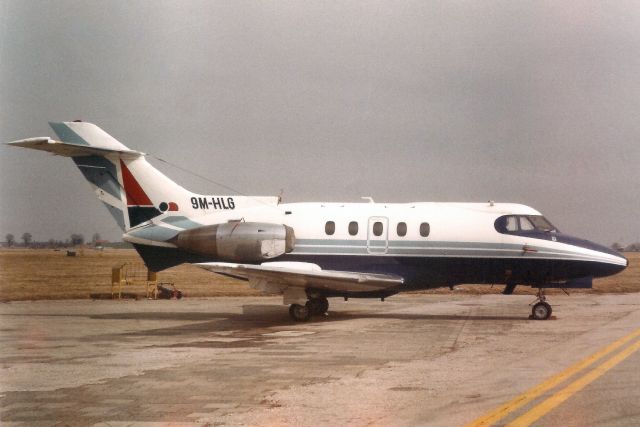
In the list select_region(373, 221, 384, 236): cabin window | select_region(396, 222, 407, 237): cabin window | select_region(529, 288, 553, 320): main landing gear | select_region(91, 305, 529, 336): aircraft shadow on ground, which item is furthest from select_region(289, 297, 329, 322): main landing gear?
select_region(529, 288, 553, 320): main landing gear

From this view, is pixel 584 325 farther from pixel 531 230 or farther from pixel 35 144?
pixel 35 144

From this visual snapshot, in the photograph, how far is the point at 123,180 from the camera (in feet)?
74.6

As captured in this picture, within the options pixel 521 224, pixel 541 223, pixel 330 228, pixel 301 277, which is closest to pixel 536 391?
pixel 301 277

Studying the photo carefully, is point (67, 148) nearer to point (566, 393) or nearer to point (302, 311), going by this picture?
point (302, 311)

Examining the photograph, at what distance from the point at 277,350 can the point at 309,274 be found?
17.0 ft

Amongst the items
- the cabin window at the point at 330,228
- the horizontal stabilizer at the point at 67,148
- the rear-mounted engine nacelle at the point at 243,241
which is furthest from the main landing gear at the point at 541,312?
the horizontal stabilizer at the point at 67,148

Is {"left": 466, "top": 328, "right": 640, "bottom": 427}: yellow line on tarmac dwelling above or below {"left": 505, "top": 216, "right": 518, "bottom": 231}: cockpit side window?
below

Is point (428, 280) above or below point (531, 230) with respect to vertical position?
below

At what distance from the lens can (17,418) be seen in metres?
8.27

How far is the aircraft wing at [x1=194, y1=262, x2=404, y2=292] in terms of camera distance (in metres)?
19.2

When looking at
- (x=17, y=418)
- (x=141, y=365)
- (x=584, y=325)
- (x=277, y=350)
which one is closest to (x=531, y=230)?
(x=584, y=325)

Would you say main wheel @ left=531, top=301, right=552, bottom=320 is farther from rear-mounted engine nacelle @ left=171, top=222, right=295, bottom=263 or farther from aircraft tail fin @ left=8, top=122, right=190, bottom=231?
aircraft tail fin @ left=8, top=122, right=190, bottom=231

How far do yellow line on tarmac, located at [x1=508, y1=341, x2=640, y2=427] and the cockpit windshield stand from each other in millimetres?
7915

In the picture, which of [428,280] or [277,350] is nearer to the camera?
[277,350]
